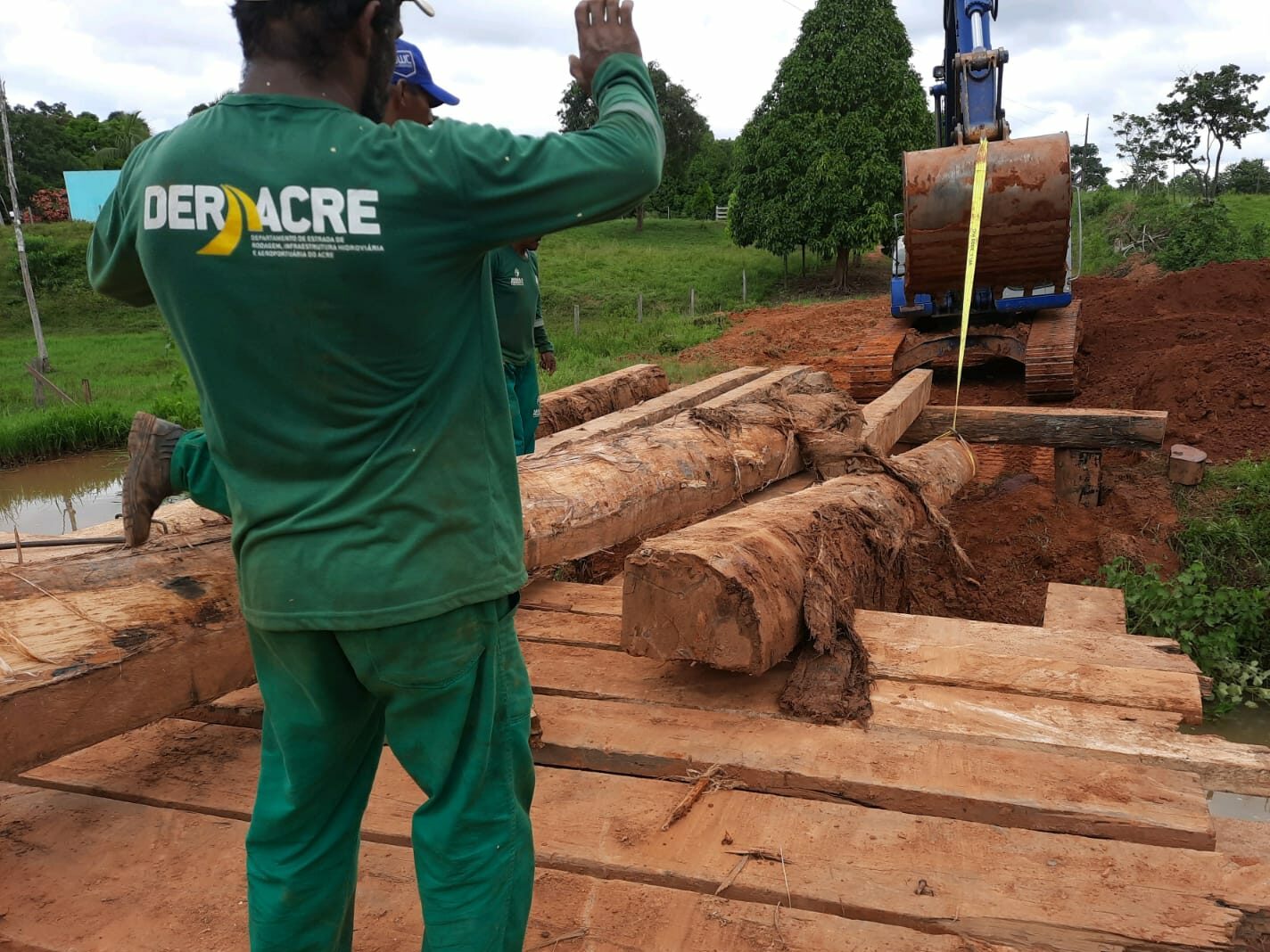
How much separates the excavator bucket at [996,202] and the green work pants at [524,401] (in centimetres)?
560

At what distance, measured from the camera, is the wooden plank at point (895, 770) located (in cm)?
225

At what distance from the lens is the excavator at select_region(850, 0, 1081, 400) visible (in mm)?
8898

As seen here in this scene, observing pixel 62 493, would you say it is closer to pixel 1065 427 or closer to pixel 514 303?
pixel 514 303

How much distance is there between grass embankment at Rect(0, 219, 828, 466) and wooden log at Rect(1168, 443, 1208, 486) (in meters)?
6.12

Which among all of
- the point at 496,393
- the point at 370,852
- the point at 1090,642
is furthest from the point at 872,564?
the point at 496,393

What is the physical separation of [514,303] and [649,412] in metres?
2.09

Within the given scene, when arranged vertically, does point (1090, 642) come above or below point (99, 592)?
below

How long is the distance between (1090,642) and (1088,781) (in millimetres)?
837

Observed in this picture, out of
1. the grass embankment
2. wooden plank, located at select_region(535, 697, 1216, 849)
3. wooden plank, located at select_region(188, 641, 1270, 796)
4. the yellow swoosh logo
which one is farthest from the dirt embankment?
the yellow swoosh logo

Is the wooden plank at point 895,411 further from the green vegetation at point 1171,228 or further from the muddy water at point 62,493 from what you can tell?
the green vegetation at point 1171,228

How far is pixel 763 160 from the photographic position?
2577 centimetres

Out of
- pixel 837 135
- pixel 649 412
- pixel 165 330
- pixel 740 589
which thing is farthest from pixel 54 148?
pixel 740 589

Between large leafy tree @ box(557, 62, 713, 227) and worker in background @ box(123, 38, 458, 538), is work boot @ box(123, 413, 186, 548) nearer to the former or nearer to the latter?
worker in background @ box(123, 38, 458, 538)

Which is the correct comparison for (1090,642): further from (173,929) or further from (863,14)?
(863,14)
